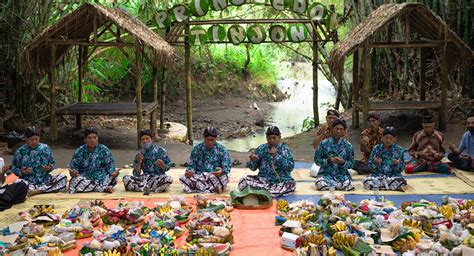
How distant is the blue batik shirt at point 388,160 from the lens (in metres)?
7.20

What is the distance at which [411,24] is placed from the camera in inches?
440

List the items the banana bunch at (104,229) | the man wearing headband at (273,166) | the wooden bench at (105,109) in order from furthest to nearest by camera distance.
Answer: the wooden bench at (105,109)
the man wearing headband at (273,166)
the banana bunch at (104,229)

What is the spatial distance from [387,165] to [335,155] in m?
0.65

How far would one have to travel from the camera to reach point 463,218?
5660 millimetres

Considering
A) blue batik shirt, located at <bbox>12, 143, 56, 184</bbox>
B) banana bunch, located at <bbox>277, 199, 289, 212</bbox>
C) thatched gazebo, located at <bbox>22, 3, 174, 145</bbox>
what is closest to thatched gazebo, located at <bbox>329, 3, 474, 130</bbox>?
thatched gazebo, located at <bbox>22, 3, 174, 145</bbox>

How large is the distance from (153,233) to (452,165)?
4740 mm

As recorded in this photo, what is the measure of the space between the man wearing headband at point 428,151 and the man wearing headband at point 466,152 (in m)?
0.19

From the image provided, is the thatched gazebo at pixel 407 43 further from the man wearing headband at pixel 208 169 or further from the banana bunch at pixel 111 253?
the banana bunch at pixel 111 253

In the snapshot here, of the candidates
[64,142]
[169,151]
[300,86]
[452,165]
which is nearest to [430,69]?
[452,165]

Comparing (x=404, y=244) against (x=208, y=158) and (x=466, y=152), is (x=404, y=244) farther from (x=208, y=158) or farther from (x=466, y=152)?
(x=466, y=152)

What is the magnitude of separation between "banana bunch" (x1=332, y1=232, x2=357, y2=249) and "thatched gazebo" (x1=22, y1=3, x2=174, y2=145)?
582 centimetres

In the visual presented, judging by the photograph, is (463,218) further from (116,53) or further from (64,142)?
(116,53)

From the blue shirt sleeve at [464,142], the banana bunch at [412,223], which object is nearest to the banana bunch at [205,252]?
the banana bunch at [412,223]

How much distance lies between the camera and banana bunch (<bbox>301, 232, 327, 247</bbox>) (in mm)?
5048
